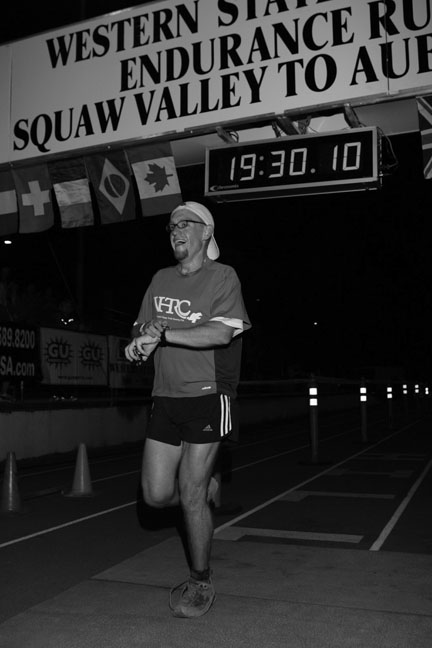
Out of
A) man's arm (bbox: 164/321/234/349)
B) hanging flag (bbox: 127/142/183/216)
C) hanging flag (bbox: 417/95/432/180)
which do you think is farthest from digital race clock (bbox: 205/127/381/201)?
man's arm (bbox: 164/321/234/349)

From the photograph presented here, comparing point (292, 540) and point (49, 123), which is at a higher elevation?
point (49, 123)

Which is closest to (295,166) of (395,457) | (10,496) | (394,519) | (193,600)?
(394,519)

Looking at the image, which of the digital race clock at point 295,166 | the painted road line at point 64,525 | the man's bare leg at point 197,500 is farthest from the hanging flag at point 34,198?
the man's bare leg at point 197,500

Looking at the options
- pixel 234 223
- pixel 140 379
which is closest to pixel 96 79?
pixel 140 379

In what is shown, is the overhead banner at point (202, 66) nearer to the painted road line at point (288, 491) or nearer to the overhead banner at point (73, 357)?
the painted road line at point (288, 491)

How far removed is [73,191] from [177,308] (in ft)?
18.5

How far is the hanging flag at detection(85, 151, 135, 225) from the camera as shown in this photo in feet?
28.9

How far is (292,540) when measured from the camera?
233 inches

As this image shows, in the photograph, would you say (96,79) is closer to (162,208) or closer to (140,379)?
(162,208)

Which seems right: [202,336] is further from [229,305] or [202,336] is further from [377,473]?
[377,473]

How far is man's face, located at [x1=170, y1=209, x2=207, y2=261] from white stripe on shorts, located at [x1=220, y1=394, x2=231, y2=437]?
0.86 metres

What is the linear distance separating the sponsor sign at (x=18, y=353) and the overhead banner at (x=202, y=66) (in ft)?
20.2

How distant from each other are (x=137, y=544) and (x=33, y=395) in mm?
9498

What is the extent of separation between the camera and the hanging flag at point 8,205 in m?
9.48
